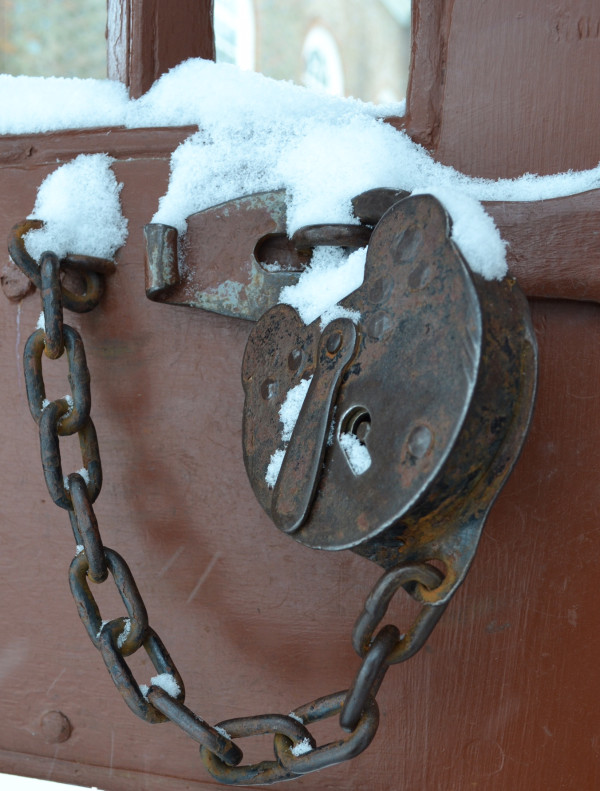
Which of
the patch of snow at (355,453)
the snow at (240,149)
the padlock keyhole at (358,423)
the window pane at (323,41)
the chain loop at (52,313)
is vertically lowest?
the patch of snow at (355,453)

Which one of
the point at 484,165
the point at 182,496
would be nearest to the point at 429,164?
the point at 484,165

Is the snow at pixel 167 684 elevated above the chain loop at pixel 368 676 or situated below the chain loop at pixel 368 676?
below

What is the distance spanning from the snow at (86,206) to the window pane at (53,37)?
429 cm

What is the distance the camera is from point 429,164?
543 millimetres

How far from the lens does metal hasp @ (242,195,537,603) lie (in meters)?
0.38

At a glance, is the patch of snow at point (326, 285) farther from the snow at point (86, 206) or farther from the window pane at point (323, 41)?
the window pane at point (323, 41)

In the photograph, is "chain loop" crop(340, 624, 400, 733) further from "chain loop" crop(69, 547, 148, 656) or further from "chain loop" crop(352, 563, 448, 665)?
"chain loop" crop(69, 547, 148, 656)

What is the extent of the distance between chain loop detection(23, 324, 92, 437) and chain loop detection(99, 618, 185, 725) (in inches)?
5.9

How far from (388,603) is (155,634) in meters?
0.19

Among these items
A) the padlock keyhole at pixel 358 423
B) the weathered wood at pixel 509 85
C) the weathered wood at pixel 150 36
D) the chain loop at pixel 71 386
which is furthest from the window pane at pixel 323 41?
the padlock keyhole at pixel 358 423

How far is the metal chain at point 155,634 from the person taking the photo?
416 mm

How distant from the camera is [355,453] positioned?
0.43 metres

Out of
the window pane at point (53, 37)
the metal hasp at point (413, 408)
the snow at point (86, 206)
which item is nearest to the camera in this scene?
the metal hasp at point (413, 408)

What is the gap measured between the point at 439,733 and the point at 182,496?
30 centimetres
